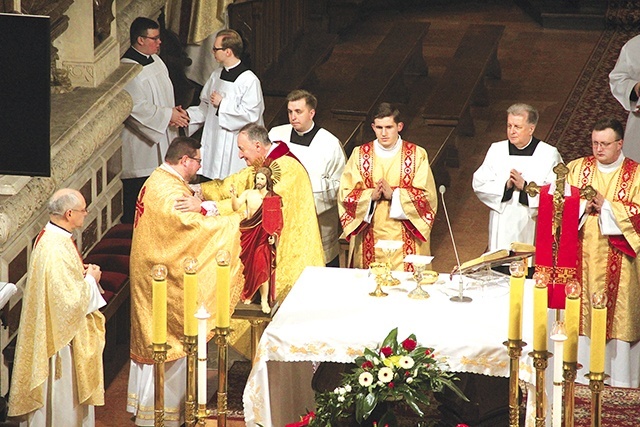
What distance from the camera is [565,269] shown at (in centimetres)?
697

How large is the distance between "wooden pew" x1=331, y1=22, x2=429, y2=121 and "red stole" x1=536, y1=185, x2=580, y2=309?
150 inches

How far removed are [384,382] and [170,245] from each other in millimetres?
2148

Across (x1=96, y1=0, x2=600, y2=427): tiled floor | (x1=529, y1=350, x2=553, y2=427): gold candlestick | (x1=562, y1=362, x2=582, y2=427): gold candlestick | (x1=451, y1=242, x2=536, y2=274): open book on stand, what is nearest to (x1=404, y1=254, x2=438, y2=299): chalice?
(x1=451, y1=242, x2=536, y2=274): open book on stand

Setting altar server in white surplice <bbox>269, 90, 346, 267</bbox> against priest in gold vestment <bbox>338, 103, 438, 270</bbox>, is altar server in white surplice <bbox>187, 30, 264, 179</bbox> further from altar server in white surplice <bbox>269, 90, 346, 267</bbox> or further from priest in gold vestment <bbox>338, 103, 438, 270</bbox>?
priest in gold vestment <bbox>338, 103, 438, 270</bbox>

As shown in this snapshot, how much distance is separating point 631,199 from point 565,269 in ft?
2.93

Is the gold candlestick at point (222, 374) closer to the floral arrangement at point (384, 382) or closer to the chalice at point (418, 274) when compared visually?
the floral arrangement at point (384, 382)

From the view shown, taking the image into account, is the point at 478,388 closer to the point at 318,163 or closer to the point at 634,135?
the point at 318,163

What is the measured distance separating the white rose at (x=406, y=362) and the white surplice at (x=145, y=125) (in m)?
4.33

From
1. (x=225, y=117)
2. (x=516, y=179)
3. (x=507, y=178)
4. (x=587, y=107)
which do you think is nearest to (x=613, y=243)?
(x=516, y=179)

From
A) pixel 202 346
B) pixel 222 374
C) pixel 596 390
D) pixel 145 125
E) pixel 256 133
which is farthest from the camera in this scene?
pixel 145 125

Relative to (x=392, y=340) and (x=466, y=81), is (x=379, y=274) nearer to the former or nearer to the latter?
(x=392, y=340)

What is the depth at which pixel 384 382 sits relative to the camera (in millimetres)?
5445

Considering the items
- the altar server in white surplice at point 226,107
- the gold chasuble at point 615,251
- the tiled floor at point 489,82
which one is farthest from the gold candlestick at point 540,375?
the altar server in white surplice at point 226,107

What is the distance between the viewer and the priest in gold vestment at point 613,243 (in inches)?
298
